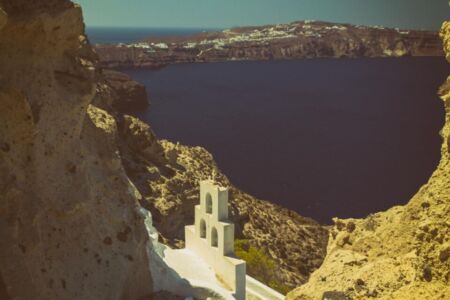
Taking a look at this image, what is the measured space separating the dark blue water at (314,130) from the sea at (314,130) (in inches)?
4.8

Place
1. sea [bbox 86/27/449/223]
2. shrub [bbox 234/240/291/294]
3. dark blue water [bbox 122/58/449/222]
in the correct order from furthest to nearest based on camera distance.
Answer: dark blue water [bbox 122/58/449/222], sea [bbox 86/27/449/223], shrub [bbox 234/240/291/294]

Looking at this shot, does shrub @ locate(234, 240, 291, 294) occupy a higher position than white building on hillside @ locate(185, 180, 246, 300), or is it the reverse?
white building on hillside @ locate(185, 180, 246, 300)

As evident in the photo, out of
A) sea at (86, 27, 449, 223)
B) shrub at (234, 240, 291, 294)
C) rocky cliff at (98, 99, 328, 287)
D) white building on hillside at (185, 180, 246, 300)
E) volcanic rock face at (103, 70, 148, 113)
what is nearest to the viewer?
white building on hillside at (185, 180, 246, 300)

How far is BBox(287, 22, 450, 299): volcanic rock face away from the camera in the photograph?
7.84 m

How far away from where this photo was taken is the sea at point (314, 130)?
5797 cm

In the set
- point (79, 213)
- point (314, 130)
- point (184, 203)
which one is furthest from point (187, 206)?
point (314, 130)

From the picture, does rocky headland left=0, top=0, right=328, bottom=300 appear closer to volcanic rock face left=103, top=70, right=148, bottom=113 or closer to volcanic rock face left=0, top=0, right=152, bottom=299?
volcanic rock face left=0, top=0, right=152, bottom=299

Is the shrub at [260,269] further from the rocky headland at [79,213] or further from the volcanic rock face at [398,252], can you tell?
the volcanic rock face at [398,252]

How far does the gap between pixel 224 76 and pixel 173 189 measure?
12782 cm

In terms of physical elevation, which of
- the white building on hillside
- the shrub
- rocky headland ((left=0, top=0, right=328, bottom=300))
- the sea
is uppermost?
rocky headland ((left=0, top=0, right=328, bottom=300))

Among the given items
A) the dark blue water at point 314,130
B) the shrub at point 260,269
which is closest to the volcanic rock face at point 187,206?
the shrub at point 260,269

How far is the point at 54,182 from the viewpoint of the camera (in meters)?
15.2

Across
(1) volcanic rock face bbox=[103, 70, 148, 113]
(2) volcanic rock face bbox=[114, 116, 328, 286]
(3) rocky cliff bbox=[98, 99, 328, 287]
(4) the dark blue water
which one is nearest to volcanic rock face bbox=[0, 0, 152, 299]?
(3) rocky cliff bbox=[98, 99, 328, 287]

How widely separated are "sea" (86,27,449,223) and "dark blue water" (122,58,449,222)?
12cm
